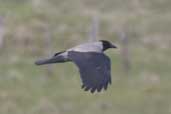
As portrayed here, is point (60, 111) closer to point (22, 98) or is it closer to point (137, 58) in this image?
point (22, 98)

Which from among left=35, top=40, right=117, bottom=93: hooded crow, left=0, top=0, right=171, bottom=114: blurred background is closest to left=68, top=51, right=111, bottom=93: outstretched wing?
left=35, top=40, right=117, bottom=93: hooded crow

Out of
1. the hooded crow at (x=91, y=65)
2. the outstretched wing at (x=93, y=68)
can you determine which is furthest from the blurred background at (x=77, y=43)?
the outstretched wing at (x=93, y=68)

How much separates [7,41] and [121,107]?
597 centimetres

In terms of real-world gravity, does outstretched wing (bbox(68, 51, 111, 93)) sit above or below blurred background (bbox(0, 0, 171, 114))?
above

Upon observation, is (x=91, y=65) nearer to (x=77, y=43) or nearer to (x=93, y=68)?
(x=93, y=68)

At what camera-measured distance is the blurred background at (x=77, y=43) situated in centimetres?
1933

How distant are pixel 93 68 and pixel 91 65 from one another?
53 mm

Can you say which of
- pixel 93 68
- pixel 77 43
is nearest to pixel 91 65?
pixel 93 68

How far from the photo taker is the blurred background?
63.4ft

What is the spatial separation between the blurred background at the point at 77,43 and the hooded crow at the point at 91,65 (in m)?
8.14

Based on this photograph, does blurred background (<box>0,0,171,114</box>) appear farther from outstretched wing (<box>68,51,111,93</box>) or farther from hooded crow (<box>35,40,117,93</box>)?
outstretched wing (<box>68,51,111,93</box>)

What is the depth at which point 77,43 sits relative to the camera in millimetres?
24625

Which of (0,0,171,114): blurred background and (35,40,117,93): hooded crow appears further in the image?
(0,0,171,114): blurred background

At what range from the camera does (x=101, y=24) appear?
2577 centimetres
